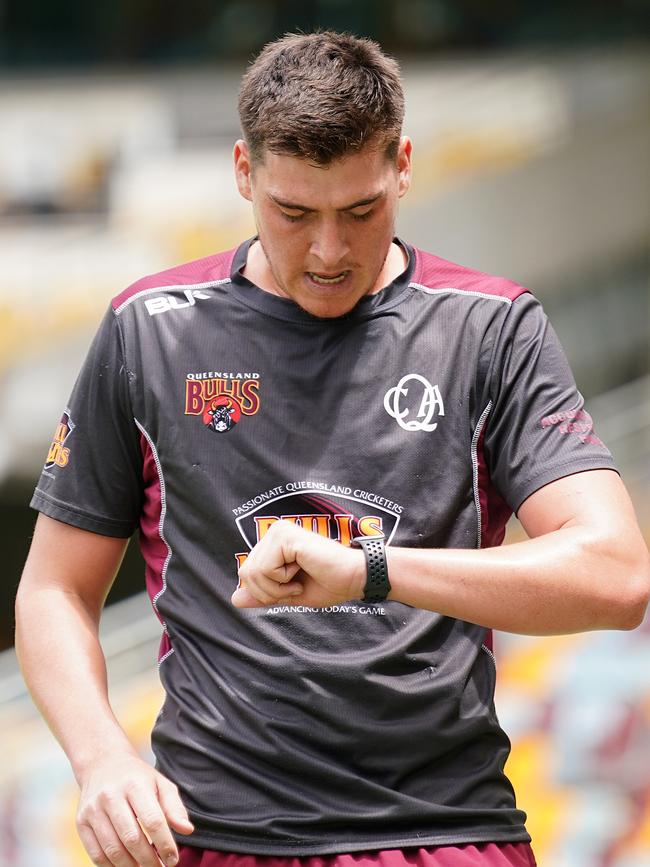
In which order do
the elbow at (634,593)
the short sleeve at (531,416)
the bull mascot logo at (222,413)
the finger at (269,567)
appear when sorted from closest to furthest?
the finger at (269,567) → the elbow at (634,593) → the short sleeve at (531,416) → the bull mascot logo at (222,413)

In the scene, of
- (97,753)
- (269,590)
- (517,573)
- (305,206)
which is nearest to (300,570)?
(269,590)

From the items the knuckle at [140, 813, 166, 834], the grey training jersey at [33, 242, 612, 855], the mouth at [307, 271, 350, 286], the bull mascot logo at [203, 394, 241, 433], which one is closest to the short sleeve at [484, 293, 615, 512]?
the grey training jersey at [33, 242, 612, 855]

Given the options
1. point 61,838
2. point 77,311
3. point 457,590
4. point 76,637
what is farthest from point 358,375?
point 77,311

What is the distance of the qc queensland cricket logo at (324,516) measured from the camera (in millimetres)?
1741

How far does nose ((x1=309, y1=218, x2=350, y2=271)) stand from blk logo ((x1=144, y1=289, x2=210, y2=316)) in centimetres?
25

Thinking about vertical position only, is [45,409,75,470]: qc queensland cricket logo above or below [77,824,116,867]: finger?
above

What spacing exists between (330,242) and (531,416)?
0.34 m

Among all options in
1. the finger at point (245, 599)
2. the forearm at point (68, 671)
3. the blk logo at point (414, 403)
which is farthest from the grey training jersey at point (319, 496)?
the finger at point (245, 599)

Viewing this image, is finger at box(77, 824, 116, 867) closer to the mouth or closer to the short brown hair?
the mouth

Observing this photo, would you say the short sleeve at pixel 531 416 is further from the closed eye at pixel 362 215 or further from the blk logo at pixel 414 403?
the closed eye at pixel 362 215

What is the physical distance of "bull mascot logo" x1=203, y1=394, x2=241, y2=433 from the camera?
1.81 m

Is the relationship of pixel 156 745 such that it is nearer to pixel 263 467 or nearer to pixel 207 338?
pixel 263 467

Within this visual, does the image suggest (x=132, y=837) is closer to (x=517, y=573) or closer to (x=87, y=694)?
(x=87, y=694)

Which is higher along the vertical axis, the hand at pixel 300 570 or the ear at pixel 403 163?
the ear at pixel 403 163
